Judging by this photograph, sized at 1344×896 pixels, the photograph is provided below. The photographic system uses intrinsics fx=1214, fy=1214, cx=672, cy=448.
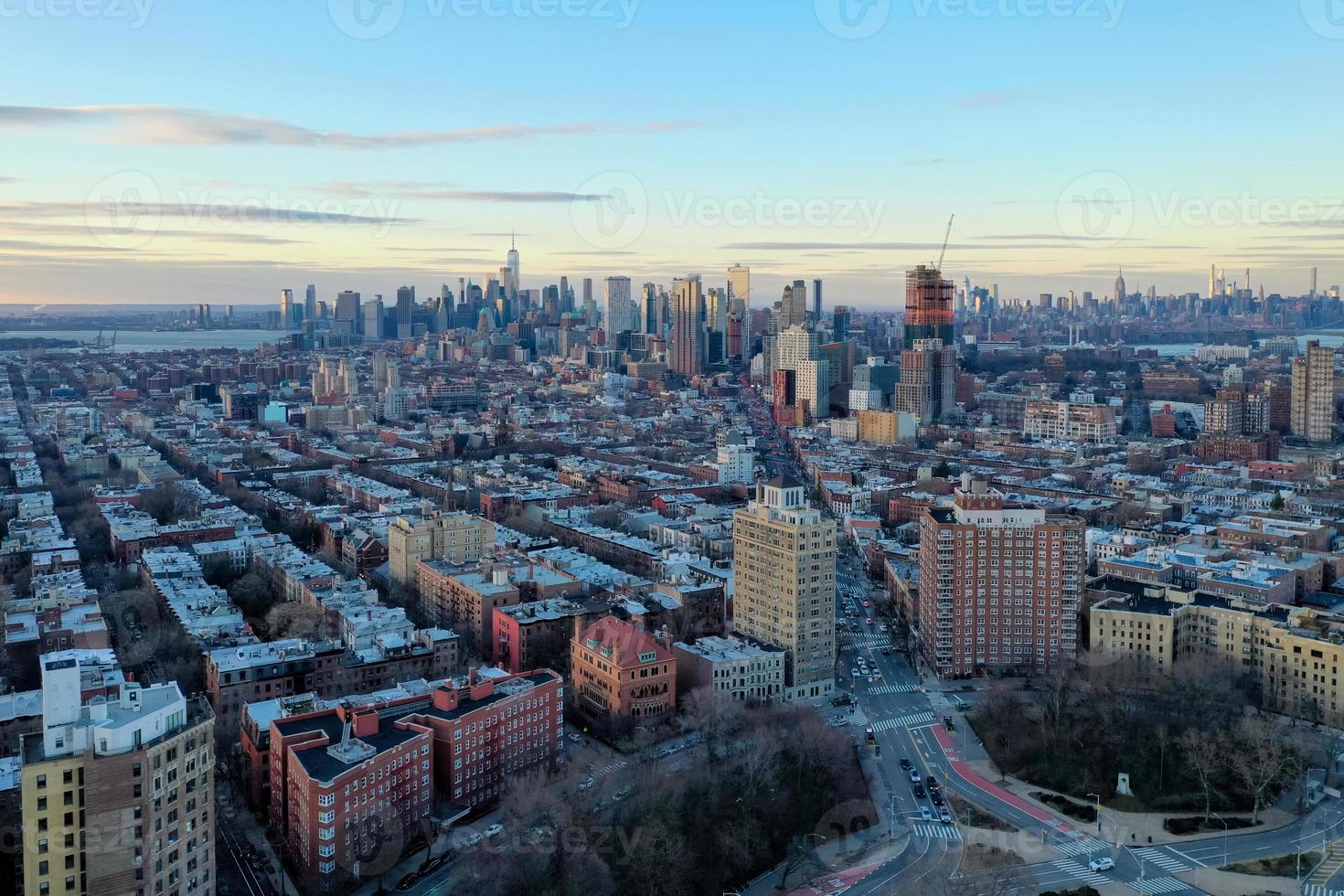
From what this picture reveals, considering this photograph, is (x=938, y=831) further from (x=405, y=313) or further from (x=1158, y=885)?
(x=405, y=313)

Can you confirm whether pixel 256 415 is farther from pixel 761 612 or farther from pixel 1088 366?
pixel 1088 366

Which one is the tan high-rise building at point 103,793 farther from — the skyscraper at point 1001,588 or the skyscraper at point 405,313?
the skyscraper at point 405,313

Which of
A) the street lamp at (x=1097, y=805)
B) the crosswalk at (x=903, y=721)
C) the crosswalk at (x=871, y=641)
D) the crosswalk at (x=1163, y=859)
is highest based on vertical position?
the crosswalk at (x=871, y=641)

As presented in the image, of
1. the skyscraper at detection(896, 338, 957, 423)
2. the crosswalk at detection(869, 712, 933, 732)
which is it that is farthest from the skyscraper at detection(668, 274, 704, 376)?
the crosswalk at detection(869, 712, 933, 732)

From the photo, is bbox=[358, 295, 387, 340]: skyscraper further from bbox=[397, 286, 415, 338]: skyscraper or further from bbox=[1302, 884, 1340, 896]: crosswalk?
bbox=[1302, 884, 1340, 896]: crosswalk

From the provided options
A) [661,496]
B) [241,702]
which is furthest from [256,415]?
[241,702]

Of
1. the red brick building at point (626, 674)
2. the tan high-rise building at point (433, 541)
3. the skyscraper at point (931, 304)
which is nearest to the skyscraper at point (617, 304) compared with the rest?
the skyscraper at point (931, 304)
